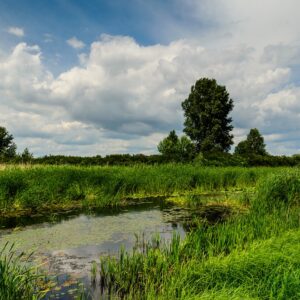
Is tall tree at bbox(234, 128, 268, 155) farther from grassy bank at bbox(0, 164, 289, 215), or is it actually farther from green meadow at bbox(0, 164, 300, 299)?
green meadow at bbox(0, 164, 300, 299)

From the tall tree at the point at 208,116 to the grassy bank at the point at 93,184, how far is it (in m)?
24.3

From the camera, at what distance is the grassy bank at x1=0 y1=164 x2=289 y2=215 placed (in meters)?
13.2

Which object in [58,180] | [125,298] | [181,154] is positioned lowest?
[125,298]

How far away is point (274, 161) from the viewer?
37875 mm

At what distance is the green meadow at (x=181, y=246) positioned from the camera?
4.78m

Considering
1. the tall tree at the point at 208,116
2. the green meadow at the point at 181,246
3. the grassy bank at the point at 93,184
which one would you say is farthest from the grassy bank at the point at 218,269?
the tall tree at the point at 208,116

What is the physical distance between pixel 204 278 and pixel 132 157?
1080 inches

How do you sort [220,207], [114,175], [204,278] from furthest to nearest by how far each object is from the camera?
[114,175] → [220,207] → [204,278]

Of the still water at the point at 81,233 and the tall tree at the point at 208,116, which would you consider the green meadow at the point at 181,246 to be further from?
the tall tree at the point at 208,116

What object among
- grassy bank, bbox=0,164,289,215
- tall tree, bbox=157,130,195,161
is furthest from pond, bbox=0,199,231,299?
tall tree, bbox=157,130,195,161

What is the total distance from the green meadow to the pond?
1.29 feet

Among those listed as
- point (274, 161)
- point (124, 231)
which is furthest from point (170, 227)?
point (274, 161)

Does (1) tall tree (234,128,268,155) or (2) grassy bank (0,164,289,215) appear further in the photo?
(1) tall tree (234,128,268,155)

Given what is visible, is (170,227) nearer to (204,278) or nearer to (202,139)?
(204,278)
